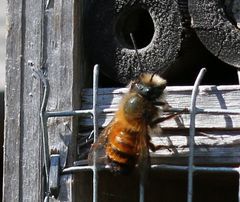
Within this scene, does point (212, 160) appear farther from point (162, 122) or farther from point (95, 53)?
point (95, 53)

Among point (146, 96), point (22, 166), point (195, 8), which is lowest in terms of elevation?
point (22, 166)

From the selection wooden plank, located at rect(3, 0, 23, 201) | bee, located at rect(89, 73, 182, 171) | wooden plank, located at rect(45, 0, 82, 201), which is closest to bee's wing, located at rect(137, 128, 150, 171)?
bee, located at rect(89, 73, 182, 171)

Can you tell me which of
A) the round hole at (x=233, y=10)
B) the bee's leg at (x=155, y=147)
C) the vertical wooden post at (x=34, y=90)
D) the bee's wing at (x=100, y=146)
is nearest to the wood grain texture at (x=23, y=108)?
the vertical wooden post at (x=34, y=90)

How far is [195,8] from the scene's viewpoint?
7.30 feet

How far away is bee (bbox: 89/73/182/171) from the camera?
2178 millimetres

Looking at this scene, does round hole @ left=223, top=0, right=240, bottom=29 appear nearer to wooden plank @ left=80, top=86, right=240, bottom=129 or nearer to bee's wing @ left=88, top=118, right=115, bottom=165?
wooden plank @ left=80, top=86, right=240, bottom=129

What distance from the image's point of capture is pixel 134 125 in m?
2.21

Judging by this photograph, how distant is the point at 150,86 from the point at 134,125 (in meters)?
0.08

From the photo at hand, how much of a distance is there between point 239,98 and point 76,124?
0.32 m

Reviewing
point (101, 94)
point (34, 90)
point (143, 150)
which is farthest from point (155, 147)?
point (34, 90)

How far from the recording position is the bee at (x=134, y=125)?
2178 mm

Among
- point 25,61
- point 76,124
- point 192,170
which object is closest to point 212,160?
point 192,170

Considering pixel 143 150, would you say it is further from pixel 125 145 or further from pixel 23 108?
pixel 23 108

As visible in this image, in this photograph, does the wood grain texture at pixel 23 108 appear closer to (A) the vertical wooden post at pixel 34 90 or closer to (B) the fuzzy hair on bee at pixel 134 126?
(A) the vertical wooden post at pixel 34 90
